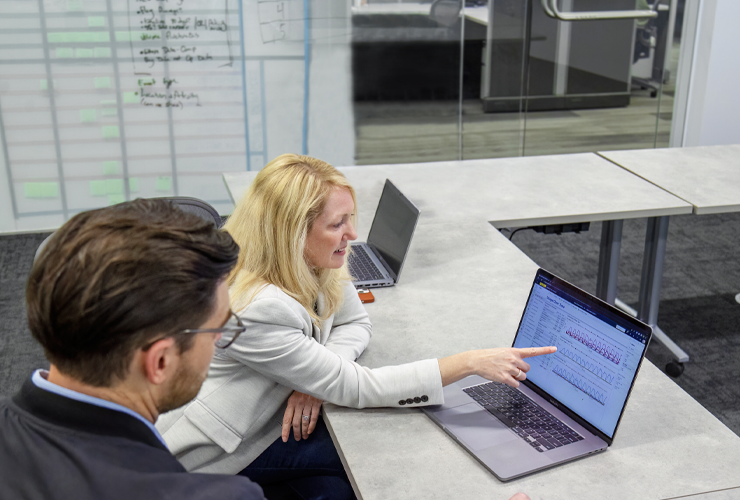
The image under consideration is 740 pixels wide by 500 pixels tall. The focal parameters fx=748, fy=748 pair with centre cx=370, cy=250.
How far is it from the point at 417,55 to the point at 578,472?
3.50 metres

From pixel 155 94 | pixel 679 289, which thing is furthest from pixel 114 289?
pixel 155 94

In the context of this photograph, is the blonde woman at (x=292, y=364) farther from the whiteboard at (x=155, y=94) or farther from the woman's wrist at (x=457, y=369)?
the whiteboard at (x=155, y=94)

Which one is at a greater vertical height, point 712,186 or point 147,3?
point 147,3

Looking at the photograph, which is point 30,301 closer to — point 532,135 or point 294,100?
point 294,100

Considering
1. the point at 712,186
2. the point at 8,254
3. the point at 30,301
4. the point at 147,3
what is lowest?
the point at 8,254

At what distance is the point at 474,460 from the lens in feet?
4.23

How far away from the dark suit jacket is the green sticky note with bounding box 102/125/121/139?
3.56 metres

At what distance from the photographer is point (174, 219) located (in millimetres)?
854

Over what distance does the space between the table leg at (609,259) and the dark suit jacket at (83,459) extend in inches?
93.6

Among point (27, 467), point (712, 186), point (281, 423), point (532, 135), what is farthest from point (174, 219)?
point (532, 135)

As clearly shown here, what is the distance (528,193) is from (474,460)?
1598mm

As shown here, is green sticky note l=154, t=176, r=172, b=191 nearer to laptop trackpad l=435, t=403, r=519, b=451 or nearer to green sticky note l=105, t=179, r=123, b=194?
green sticky note l=105, t=179, r=123, b=194

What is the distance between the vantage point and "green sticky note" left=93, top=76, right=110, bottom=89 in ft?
13.3

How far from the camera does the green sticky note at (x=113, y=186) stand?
13.9 ft
